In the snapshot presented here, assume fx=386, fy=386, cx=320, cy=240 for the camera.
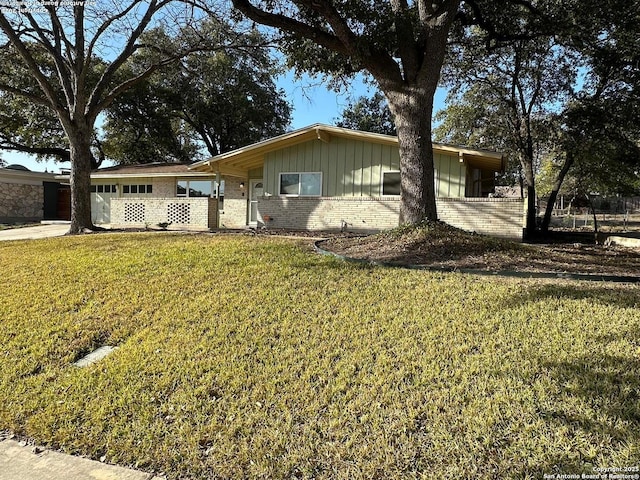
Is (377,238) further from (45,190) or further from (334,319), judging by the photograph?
(45,190)

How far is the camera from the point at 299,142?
45.2 ft

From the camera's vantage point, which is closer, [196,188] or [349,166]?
[349,166]

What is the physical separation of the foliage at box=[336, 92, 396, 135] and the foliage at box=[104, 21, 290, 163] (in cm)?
630

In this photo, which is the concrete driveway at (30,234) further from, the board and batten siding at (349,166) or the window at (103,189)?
the board and batten siding at (349,166)

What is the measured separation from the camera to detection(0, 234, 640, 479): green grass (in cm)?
222

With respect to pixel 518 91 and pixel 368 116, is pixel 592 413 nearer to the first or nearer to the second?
pixel 518 91

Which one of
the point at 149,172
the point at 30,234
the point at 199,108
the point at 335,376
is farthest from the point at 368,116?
the point at 335,376

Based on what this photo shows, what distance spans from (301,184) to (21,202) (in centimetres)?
1701

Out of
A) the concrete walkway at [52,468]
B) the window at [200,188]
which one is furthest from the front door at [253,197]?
the concrete walkway at [52,468]

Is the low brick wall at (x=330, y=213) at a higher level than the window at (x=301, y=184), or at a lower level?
lower

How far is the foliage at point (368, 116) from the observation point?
3136 cm

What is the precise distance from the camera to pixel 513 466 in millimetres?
2047

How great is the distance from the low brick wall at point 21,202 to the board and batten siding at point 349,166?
50.7 feet

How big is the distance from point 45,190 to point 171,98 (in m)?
9.26
